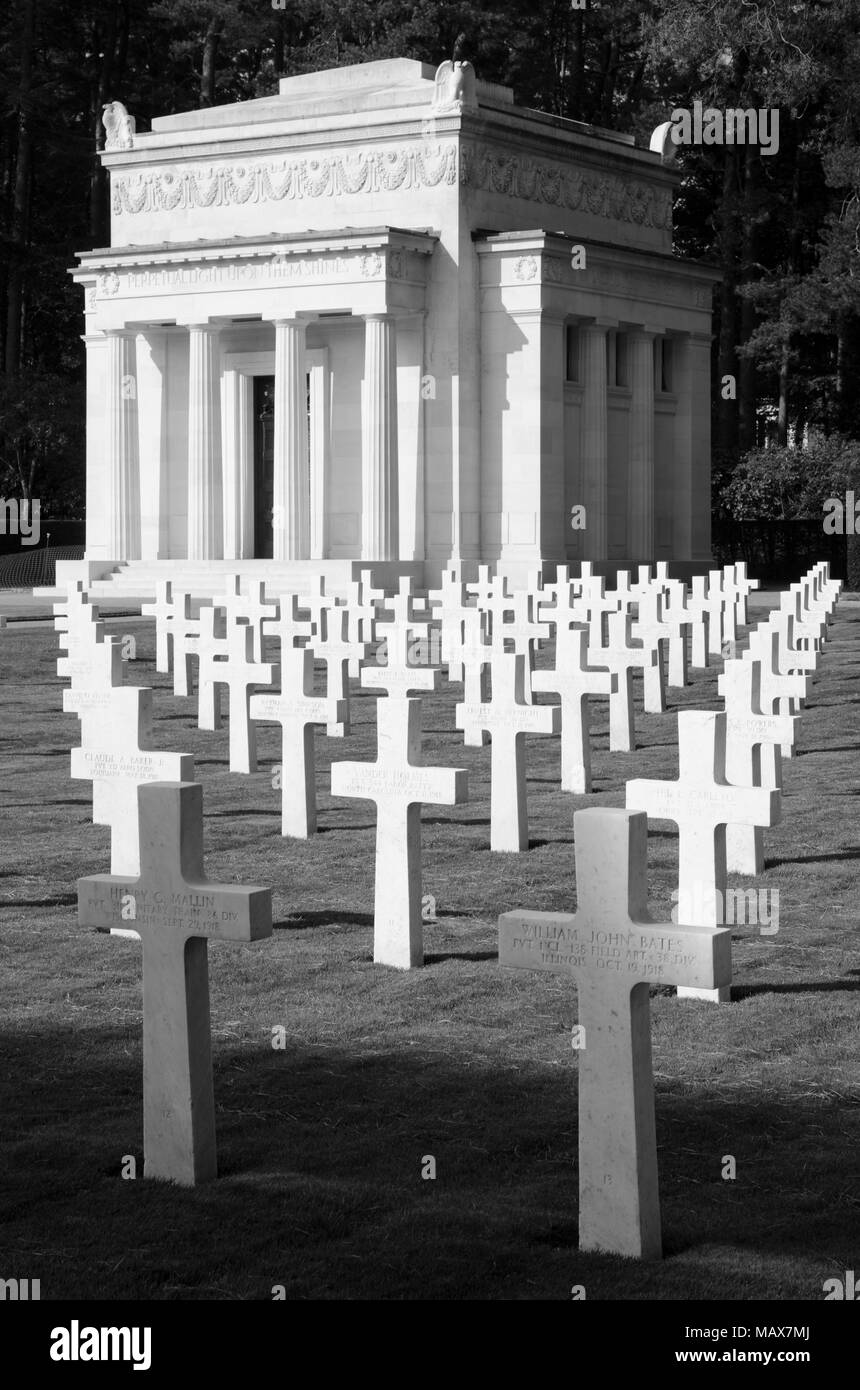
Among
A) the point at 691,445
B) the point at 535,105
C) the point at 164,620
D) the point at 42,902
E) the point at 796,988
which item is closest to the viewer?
the point at 796,988

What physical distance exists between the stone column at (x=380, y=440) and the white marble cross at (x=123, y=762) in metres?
29.7

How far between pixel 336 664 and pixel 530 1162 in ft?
40.9

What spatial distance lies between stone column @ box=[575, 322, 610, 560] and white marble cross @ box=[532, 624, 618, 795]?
2850cm

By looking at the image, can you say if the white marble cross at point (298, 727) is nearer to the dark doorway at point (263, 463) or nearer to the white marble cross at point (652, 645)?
the white marble cross at point (652, 645)

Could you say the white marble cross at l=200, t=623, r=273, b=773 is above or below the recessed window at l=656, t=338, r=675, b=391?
below

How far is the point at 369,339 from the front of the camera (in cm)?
4016

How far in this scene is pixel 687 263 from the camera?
4600 centimetres

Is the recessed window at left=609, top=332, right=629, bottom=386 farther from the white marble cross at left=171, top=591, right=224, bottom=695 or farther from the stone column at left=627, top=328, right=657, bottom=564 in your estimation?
the white marble cross at left=171, top=591, right=224, bottom=695

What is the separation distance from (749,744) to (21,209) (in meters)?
53.0

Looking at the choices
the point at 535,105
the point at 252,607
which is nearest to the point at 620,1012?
the point at 252,607

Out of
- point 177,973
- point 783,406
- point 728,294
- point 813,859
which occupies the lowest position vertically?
point 813,859

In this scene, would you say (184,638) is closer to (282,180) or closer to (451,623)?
(451,623)

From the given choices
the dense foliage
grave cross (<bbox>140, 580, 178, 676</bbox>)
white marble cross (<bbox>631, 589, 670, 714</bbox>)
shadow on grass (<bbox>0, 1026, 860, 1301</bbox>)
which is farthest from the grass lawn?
the dense foliage

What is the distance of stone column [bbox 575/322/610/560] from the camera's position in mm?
43594
